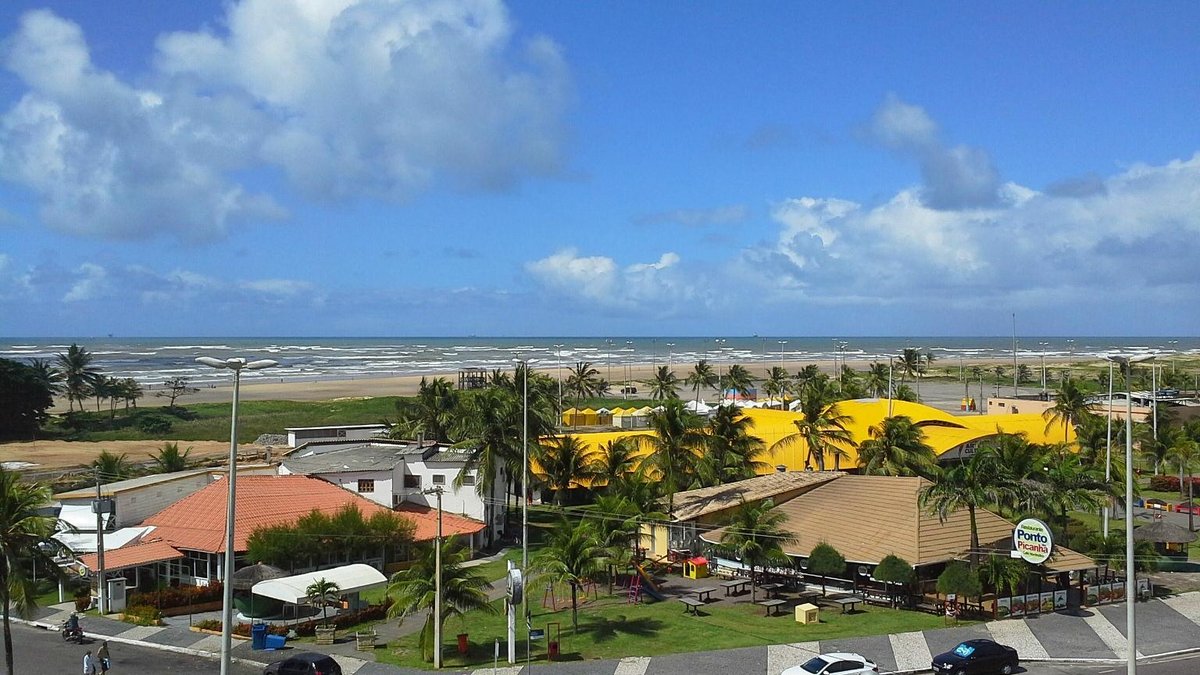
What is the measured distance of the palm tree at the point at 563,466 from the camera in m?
50.5

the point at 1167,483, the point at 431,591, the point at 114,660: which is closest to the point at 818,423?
the point at 1167,483

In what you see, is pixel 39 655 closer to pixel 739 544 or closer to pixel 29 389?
pixel 739 544

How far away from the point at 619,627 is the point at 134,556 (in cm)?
2047

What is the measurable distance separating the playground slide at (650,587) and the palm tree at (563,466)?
500 inches

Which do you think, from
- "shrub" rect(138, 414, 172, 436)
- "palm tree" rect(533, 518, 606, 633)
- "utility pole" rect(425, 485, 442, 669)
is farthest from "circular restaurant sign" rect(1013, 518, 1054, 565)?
"shrub" rect(138, 414, 172, 436)

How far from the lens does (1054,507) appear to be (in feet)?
116

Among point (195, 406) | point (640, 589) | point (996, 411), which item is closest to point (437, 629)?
point (640, 589)

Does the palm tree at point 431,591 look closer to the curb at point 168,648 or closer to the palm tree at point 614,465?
the curb at point 168,648

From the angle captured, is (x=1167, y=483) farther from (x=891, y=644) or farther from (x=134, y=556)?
(x=134, y=556)

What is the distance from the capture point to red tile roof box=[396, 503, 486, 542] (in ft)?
141

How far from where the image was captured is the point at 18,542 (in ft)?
76.8

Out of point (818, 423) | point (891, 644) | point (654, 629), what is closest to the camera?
point (891, 644)

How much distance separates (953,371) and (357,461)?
169 meters

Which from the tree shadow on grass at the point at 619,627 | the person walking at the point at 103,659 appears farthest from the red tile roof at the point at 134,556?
the tree shadow on grass at the point at 619,627
